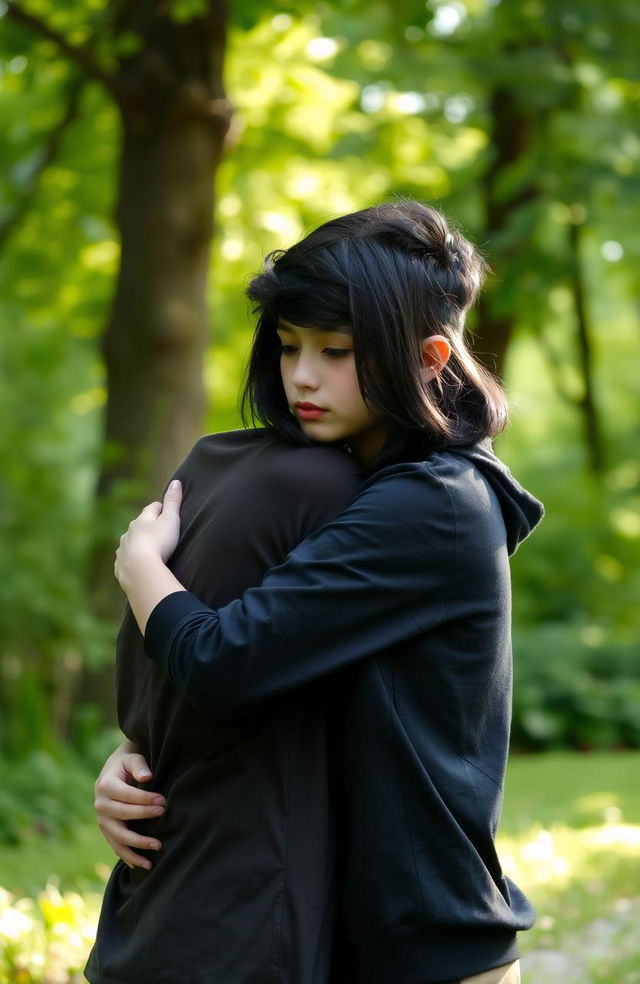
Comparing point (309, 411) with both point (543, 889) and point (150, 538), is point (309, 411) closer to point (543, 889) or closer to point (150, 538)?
point (150, 538)

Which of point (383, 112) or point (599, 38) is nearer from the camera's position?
point (599, 38)

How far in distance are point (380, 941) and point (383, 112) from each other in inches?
406

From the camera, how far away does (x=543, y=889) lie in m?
5.29

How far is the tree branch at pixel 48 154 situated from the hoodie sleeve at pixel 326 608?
7.61 m

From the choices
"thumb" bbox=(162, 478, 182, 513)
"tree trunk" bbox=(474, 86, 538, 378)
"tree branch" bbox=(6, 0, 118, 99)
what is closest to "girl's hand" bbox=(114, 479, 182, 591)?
"thumb" bbox=(162, 478, 182, 513)

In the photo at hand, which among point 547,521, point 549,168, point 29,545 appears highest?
point 549,168

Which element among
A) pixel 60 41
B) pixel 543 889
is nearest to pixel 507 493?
pixel 543 889

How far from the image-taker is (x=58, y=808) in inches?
273

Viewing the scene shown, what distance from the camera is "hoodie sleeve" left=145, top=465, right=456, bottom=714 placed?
190 cm

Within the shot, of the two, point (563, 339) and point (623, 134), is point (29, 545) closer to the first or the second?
point (623, 134)

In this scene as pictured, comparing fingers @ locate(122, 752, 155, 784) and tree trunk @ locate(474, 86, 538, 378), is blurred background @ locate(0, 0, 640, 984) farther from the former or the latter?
fingers @ locate(122, 752, 155, 784)

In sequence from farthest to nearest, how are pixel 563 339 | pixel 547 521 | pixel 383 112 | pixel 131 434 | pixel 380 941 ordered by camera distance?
pixel 563 339
pixel 547 521
pixel 383 112
pixel 131 434
pixel 380 941

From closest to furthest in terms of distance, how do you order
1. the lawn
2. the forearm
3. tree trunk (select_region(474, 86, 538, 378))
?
the forearm < the lawn < tree trunk (select_region(474, 86, 538, 378))

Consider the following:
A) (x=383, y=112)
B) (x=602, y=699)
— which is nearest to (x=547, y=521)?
(x=602, y=699)
